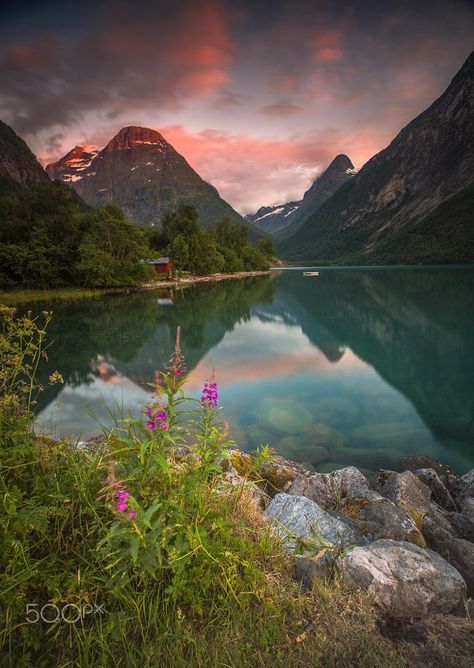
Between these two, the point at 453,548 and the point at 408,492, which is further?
the point at 408,492

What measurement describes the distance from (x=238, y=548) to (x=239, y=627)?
0.58 meters

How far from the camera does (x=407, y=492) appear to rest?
6027mm

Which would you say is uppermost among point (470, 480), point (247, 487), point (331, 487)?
point (247, 487)

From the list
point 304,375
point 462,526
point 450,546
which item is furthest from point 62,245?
point 450,546

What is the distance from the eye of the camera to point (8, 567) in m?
2.60

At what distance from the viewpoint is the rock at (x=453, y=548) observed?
413cm

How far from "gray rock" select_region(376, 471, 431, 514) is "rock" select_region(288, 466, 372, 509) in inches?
15.5

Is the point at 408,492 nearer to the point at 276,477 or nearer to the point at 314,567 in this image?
the point at 276,477

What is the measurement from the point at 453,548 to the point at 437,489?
297cm

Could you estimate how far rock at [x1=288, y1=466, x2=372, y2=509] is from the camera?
19.2 feet

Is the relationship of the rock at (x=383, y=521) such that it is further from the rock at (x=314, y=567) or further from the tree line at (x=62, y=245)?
the tree line at (x=62, y=245)

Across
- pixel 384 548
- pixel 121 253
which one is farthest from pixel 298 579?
pixel 121 253

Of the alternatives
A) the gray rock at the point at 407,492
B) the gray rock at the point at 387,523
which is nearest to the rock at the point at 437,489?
the gray rock at the point at 407,492

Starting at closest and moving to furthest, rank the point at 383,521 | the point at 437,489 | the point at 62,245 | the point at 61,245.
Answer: the point at 383,521
the point at 437,489
the point at 61,245
the point at 62,245
